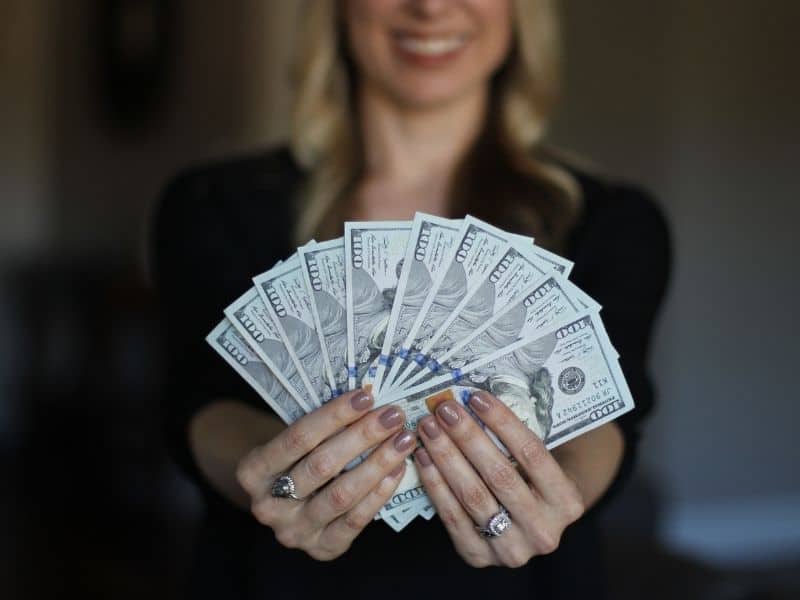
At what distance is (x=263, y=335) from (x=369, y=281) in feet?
0.47

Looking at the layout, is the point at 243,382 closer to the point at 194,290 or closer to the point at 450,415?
the point at 194,290

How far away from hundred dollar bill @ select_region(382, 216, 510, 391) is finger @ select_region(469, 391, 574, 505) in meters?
0.09

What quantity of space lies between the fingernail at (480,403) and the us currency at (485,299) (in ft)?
0.24

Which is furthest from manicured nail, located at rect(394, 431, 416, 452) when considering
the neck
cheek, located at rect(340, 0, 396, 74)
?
cheek, located at rect(340, 0, 396, 74)

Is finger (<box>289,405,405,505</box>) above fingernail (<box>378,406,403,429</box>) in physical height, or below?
below

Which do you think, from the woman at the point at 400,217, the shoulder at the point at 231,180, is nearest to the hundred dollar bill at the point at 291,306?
the woman at the point at 400,217

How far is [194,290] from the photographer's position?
149 centimetres

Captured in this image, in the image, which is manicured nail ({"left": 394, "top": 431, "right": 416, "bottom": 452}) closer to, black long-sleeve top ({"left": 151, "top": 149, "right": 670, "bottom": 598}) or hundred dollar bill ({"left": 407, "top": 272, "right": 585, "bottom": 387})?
hundred dollar bill ({"left": 407, "top": 272, "right": 585, "bottom": 387})

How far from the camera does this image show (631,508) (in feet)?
12.1

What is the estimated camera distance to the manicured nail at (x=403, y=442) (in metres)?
1.01

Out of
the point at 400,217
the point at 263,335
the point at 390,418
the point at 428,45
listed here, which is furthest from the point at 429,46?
the point at 390,418

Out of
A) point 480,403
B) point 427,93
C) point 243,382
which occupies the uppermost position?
point 427,93

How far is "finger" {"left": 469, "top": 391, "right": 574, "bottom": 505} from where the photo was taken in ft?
3.29

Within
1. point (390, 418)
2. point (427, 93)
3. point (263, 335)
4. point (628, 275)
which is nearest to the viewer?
point (390, 418)
